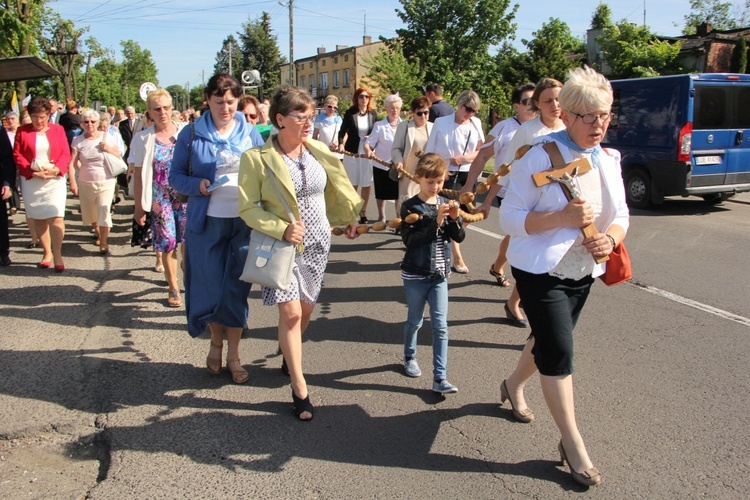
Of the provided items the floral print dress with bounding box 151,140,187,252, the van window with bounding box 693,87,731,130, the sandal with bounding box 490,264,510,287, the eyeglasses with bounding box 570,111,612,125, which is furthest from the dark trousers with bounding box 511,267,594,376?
the van window with bounding box 693,87,731,130

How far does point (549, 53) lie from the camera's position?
4106cm

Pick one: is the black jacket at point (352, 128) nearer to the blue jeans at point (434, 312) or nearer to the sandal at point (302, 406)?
the blue jeans at point (434, 312)

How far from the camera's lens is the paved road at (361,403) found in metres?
3.13

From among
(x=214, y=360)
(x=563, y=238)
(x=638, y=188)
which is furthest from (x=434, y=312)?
(x=638, y=188)

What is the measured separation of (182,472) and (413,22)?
181ft

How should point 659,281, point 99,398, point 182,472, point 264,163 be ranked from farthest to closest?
point 659,281 < point 99,398 < point 264,163 < point 182,472

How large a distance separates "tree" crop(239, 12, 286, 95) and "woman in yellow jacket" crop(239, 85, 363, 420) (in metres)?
71.9

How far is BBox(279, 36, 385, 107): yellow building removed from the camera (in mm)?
77812

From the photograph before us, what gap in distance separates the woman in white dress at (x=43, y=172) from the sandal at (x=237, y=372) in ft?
12.6

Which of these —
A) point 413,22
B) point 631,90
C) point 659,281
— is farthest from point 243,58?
point 659,281

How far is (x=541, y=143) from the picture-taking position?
305 cm

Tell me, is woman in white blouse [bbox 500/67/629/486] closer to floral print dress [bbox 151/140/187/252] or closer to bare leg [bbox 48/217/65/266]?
floral print dress [bbox 151/140/187/252]

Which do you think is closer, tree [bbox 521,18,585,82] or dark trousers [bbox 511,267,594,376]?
dark trousers [bbox 511,267,594,376]

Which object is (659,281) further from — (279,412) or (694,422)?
(279,412)
